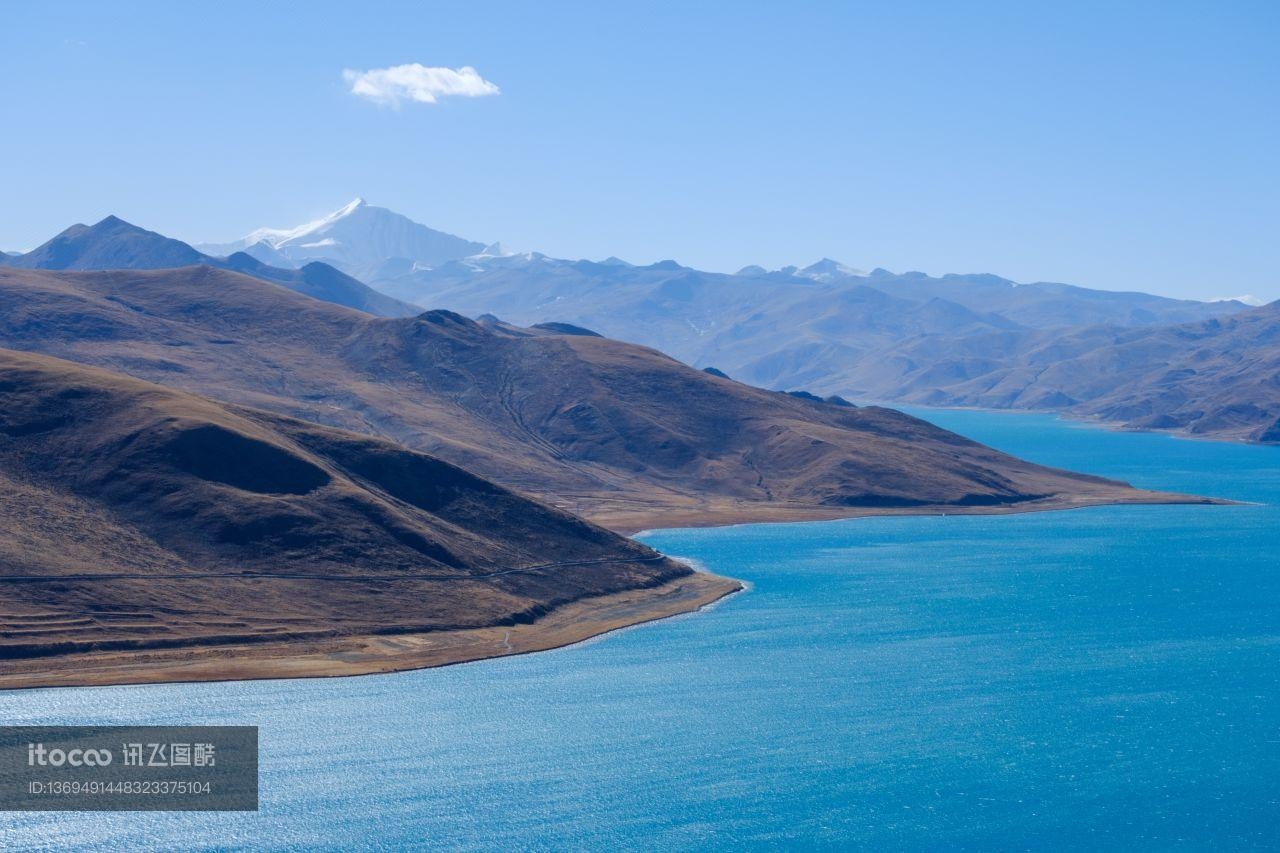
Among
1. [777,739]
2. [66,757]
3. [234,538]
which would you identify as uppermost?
[234,538]

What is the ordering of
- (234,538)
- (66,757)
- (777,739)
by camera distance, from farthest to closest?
(234,538), (777,739), (66,757)

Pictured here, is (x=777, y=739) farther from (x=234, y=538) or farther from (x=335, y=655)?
(x=234, y=538)

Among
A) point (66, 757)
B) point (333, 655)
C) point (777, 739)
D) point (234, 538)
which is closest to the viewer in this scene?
point (66, 757)

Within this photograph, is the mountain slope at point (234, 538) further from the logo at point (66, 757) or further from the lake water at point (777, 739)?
the logo at point (66, 757)

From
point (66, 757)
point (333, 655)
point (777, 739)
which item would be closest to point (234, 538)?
point (333, 655)

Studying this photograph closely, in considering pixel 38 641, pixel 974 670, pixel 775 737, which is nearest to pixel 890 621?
pixel 974 670

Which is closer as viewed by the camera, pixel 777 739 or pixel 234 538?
pixel 777 739
